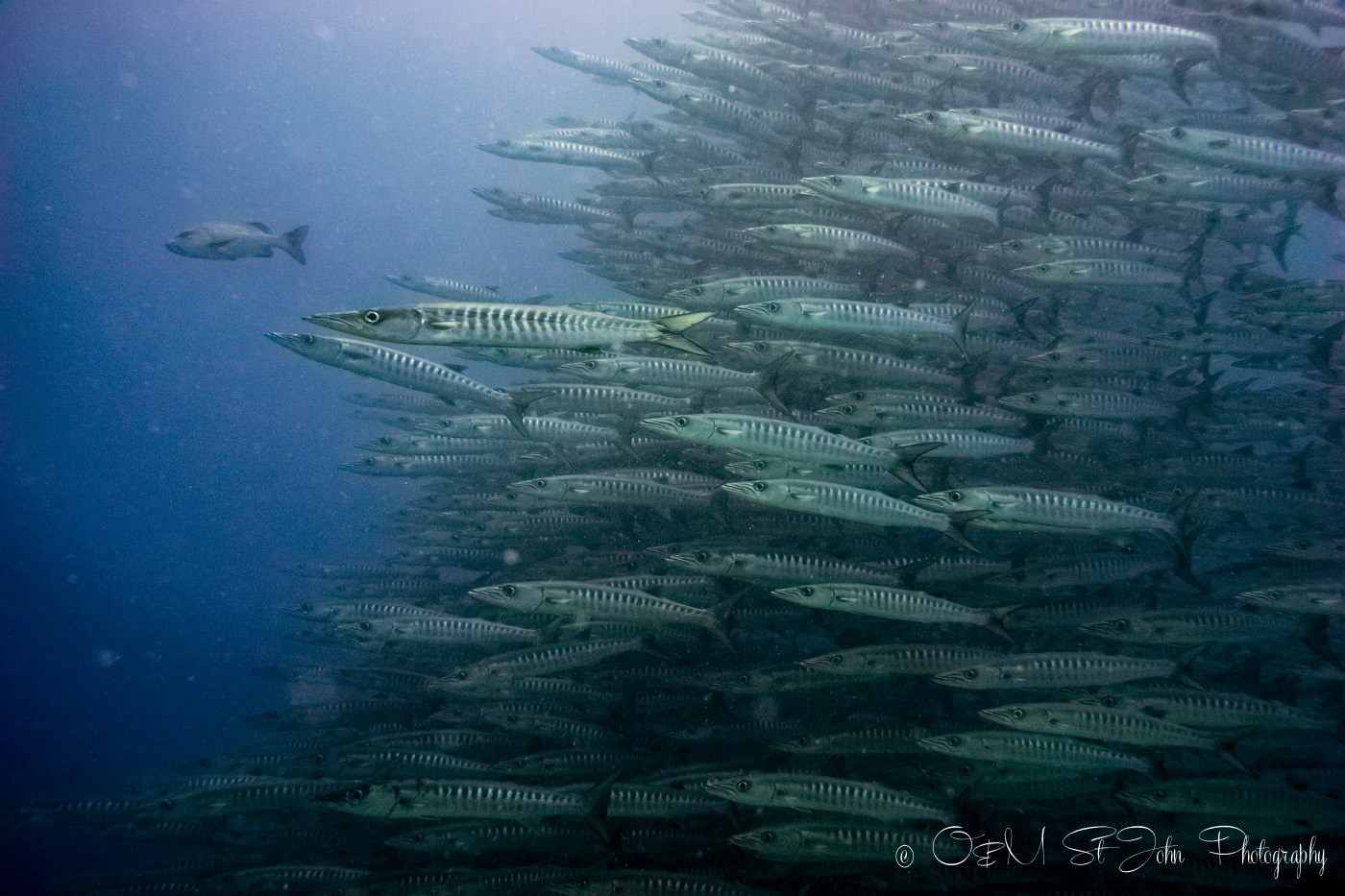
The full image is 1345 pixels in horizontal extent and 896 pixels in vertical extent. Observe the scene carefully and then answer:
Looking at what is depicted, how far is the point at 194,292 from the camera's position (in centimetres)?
9638

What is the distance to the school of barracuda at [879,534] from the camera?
4.50 meters

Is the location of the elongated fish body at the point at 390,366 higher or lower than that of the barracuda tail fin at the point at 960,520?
higher

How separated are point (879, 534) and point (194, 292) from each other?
383 ft

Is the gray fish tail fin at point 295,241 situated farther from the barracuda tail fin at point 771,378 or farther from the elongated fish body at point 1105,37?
the elongated fish body at point 1105,37

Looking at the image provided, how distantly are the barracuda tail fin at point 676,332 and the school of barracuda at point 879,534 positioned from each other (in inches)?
4.3

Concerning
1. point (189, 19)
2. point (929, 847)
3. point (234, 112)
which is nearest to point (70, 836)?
point (929, 847)

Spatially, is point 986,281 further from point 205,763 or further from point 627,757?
point 205,763

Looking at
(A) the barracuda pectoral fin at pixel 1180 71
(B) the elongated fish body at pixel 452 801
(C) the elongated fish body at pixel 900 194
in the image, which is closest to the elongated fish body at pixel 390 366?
(B) the elongated fish body at pixel 452 801

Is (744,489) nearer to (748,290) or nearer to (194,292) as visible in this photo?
(748,290)

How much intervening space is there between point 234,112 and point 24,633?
10312 cm

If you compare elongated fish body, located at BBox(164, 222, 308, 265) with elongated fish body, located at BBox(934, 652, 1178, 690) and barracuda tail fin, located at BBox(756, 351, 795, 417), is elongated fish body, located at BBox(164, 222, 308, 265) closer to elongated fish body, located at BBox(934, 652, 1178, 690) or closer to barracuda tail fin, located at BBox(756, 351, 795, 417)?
barracuda tail fin, located at BBox(756, 351, 795, 417)

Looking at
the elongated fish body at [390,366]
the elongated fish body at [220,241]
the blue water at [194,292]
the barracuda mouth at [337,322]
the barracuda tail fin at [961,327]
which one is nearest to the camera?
the barracuda mouth at [337,322]

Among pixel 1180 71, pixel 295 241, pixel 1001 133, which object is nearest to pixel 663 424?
pixel 1001 133

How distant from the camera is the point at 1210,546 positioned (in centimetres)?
692
